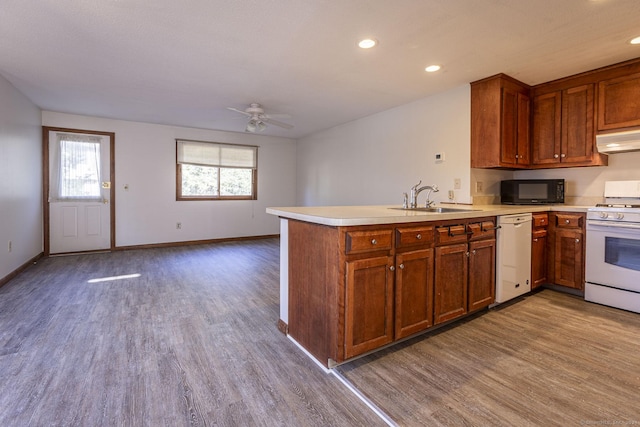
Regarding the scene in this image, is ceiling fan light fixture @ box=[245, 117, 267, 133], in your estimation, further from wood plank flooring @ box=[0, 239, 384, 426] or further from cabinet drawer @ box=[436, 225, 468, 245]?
cabinet drawer @ box=[436, 225, 468, 245]

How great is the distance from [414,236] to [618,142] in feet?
8.53

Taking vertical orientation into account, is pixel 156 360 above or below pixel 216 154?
below

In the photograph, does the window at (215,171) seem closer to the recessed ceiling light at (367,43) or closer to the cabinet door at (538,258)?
the recessed ceiling light at (367,43)

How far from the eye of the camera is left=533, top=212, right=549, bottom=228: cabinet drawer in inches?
122

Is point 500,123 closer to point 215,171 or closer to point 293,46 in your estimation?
point 293,46

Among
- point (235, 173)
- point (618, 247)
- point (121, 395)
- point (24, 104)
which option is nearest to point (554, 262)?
point (618, 247)

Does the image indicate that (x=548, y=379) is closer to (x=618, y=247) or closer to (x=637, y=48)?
(x=618, y=247)

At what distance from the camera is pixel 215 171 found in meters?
6.41

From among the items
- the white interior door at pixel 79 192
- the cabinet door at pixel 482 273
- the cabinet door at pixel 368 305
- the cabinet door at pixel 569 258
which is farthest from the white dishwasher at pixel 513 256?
the white interior door at pixel 79 192

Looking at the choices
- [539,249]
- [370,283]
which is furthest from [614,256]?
[370,283]

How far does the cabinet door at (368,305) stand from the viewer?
178 centimetres

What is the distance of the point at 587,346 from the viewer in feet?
6.97

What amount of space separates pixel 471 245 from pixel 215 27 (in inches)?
103

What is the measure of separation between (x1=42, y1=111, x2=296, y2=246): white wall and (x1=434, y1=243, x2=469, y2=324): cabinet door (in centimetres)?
521
